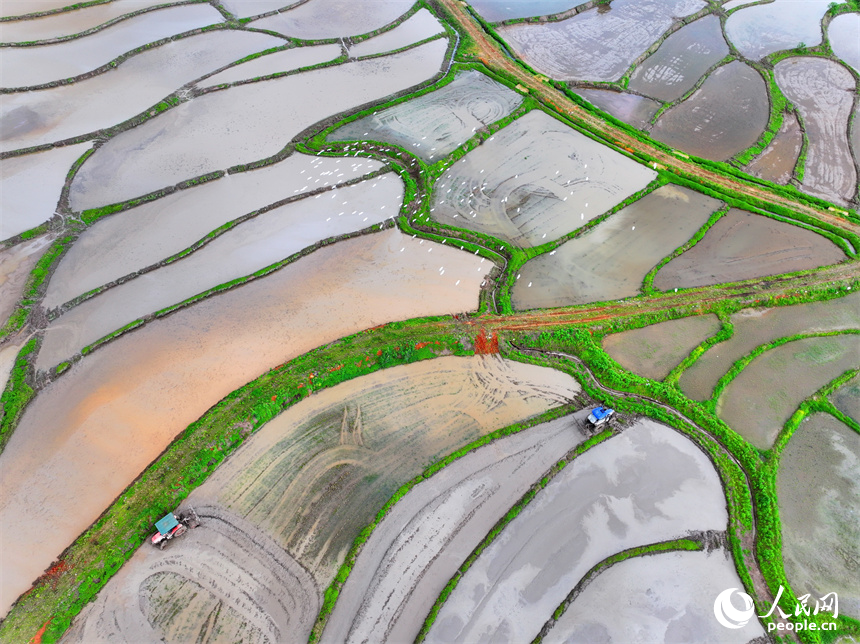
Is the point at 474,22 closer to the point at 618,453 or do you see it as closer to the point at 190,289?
the point at 190,289

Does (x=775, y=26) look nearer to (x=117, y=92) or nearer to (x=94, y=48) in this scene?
(x=117, y=92)

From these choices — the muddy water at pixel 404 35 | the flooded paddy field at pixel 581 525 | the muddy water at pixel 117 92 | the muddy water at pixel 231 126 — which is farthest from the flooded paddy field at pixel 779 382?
the muddy water at pixel 117 92

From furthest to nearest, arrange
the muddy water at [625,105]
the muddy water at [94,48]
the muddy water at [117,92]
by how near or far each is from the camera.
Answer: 1. the muddy water at [625,105]
2. the muddy water at [94,48]
3. the muddy water at [117,92]

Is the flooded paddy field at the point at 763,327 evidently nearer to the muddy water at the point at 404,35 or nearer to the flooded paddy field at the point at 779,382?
the flooded paddy field at the point at 779,382

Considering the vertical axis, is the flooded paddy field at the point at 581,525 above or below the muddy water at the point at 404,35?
below

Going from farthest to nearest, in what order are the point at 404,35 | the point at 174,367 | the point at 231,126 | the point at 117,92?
the point at 404,35 → the point at 117,92 → the point at 231,126 → the point at 174,367

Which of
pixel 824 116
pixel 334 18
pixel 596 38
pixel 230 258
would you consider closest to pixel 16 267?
pixel 230 258
